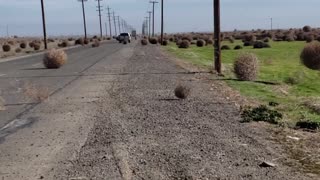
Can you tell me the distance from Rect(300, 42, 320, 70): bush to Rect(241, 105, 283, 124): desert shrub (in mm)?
19199

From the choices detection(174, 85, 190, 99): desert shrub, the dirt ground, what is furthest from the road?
detection(174, 85, 190, 99): desert shrub

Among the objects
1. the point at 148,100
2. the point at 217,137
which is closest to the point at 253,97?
the point at 148,100

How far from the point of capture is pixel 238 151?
33.3 ft

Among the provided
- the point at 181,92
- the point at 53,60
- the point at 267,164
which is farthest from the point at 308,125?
the point at 53,60

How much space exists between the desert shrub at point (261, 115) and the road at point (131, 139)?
0.30 meters

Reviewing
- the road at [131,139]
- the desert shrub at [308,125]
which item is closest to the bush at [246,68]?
the road at [131,139]

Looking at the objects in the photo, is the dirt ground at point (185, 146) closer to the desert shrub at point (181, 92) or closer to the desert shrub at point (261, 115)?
the desert shrub at point (261, 115)

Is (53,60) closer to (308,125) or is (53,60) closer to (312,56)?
(312,56)

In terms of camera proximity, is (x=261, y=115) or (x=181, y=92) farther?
(x=181, y=92)

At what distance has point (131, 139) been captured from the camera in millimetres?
11555

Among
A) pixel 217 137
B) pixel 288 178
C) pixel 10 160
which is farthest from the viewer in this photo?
pixel 217 137

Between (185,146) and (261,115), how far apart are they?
13.3ft

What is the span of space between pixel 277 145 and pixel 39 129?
17.9ft

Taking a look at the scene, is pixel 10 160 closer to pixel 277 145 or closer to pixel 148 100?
pixel 277 145
